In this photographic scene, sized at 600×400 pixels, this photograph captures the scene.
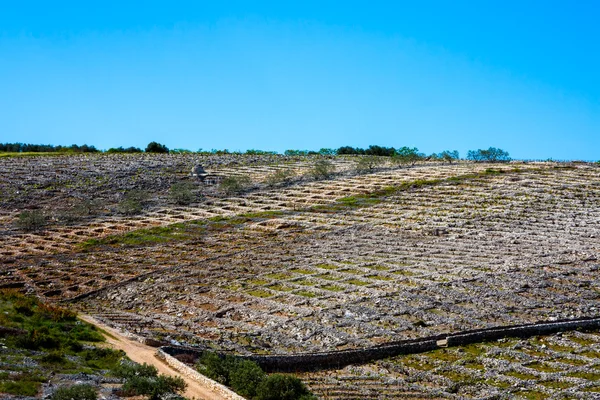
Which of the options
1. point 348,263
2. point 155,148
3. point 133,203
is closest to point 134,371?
point 348,263

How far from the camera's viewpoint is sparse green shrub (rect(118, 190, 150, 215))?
203 ft

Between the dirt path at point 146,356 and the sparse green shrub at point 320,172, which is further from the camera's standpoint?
the sparse green shrub at point 320,172

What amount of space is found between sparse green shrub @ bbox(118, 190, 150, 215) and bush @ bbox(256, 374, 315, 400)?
144 ft

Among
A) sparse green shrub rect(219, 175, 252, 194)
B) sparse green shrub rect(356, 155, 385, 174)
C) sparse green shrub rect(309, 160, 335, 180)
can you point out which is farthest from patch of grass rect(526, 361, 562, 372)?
sparse green shrub rect(356, 155, 385, 174)

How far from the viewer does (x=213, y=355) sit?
23.5 meters

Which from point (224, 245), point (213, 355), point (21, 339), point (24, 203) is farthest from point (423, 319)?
point (24, 203)

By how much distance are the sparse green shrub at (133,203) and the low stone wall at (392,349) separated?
38.0 m

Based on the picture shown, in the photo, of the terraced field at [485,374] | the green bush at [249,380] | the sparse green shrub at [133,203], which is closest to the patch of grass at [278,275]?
the terraced field at [485,374]

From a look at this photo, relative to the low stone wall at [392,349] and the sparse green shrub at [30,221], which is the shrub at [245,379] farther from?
the sparse green shrub at [30,221]

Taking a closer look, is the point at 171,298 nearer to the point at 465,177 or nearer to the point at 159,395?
the point at 159,395

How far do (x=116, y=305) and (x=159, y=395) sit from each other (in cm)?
1838

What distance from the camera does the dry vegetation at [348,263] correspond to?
89.1 feet

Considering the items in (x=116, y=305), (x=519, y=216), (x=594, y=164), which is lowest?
(x=116, y=305)

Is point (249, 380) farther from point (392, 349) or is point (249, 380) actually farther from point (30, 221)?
point (30, 221)
